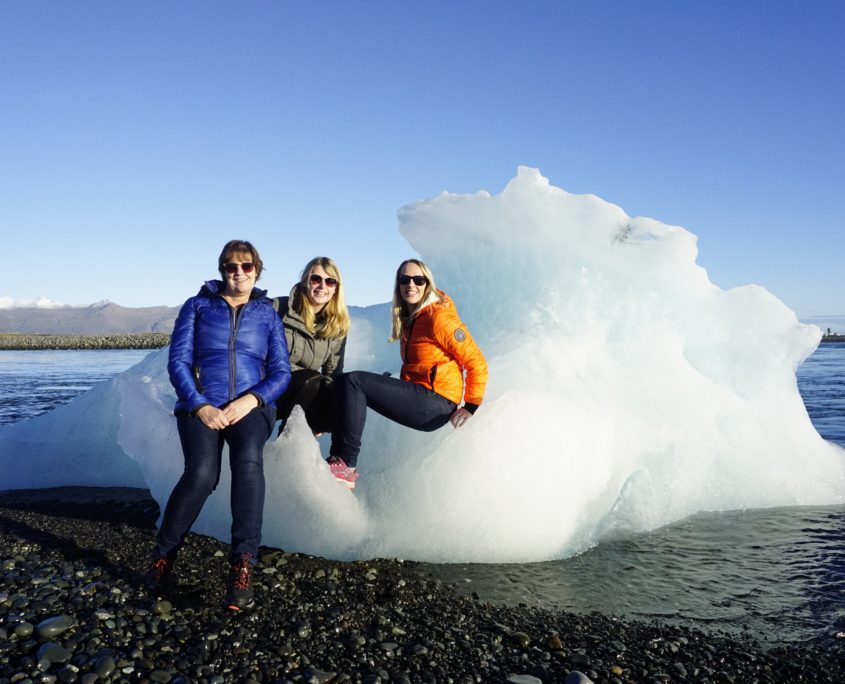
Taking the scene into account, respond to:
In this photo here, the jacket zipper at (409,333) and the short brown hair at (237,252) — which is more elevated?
the short brown hair at (237,252)

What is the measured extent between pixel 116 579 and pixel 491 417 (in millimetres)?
3079

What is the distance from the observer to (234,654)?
3.46 meters

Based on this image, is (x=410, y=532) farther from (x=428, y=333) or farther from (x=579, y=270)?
(x=579, y=270)

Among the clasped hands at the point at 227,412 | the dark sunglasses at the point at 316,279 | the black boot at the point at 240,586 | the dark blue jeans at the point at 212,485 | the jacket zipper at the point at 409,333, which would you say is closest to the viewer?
the black boot at the point at 240,586

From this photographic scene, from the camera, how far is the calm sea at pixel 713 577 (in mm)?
4508

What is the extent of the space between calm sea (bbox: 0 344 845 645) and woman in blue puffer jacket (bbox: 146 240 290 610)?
1.66 metres

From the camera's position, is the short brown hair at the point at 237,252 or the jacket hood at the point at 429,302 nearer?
the short brown hair at the point at 237,252

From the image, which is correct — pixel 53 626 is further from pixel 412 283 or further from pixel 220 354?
pixel 412 283

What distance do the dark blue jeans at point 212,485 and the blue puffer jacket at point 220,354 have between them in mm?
203

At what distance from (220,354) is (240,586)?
1514 millimetres

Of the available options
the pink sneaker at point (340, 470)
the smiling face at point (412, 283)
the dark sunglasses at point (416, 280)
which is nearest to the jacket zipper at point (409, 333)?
the smiling face at point (412, 283)

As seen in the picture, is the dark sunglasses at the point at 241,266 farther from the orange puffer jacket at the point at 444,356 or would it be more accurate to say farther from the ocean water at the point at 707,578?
the ocean water at the point at 707,578

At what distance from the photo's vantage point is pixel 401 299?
5.50 m

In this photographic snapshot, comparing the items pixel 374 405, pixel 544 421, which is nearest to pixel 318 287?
pixel 374 405
